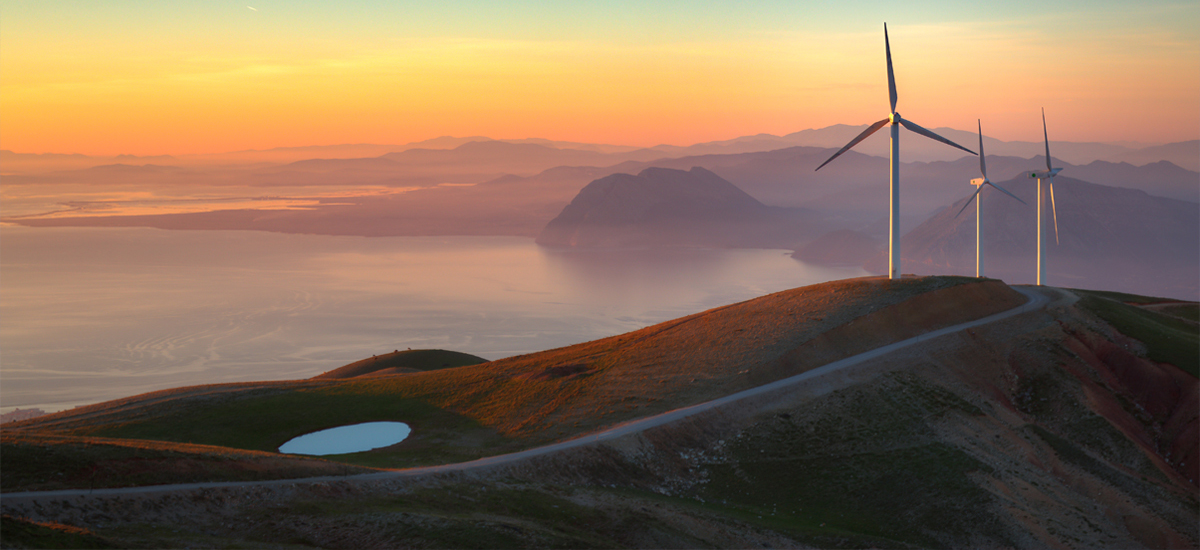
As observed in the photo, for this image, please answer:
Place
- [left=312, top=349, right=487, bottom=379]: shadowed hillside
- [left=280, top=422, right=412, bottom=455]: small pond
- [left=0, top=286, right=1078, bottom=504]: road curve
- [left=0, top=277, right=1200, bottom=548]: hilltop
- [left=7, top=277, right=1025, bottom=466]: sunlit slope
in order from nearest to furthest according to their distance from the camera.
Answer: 1. [left=0, top=286, right=1078, bottom=504]: road curve
2. [left=0, top=277, right=1200, bottom=548]: hilltop
3. [left=280, top=422, right=412, bottom=455]: small pond
4. [left=7, top=277, right=1025, bottom=466]: sunlit slope
5. [left=312, top=349, right=487, bottom=379]: shadowed hillside

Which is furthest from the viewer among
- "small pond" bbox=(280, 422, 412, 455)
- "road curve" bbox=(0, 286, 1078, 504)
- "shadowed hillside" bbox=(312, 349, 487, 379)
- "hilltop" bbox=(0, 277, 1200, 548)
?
"shadowed hillside" bbox=(312, 349, 487, 379)

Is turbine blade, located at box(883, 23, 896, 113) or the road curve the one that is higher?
turbine blade, located at box(883, 23, 896, 113)

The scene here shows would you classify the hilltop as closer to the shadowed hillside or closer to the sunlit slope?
the sunlit slope

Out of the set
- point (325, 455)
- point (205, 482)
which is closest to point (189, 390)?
point (325, 455)

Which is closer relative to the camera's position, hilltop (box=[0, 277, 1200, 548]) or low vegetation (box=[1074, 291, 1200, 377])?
hilltop (box=[0, 277, 1200, 548])

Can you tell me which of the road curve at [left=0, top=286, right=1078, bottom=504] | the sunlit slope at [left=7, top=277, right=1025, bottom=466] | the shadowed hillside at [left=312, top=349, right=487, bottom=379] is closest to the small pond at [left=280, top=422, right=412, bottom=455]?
the sunlit slope at [left=7, top=277, right=1025, bottom=466]

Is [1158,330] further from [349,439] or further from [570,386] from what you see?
[349,439]

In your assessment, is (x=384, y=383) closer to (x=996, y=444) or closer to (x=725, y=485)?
(x=725, y=485)

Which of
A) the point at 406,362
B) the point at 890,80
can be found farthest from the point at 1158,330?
the point at 406,362
